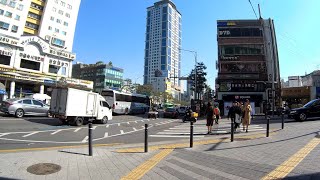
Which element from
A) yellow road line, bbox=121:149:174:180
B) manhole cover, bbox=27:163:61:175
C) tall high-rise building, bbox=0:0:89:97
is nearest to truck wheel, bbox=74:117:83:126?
yellow road line, bbox=121:149:174:180

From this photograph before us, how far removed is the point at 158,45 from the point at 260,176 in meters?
66.1

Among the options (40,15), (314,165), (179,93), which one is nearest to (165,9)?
(40,15)

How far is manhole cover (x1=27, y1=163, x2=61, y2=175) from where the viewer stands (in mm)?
7218

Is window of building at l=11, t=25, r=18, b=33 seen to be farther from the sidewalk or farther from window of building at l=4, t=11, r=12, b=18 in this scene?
the sidewalk

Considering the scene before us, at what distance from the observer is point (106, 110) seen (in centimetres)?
2477

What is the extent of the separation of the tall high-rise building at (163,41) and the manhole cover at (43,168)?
56.0 m

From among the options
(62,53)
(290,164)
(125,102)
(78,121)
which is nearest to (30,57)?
(62,53)

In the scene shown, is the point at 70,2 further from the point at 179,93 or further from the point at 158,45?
the point at 179,93

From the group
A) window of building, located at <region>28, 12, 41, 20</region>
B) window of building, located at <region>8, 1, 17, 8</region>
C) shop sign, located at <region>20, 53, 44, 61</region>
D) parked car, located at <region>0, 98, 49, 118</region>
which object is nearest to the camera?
parked car, located at <region>0, 98, 49, 118</region>

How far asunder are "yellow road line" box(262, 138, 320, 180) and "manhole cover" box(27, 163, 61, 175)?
198 inches

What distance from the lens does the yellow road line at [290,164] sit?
267 inches

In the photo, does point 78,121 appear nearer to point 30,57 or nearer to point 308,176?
point 308,176

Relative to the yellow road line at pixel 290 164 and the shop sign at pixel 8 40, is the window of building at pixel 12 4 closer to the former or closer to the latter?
the shop sign at pixel 8 40

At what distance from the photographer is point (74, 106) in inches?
828
